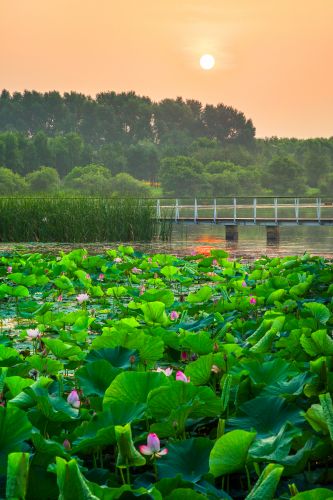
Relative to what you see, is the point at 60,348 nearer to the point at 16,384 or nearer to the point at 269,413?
the point at 16,384

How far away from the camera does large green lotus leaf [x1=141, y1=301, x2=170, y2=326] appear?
121 inches

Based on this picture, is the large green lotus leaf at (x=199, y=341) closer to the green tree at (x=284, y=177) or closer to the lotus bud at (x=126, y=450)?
the lotus bud at (x=126, y=450)

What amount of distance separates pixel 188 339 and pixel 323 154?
84.1 meters

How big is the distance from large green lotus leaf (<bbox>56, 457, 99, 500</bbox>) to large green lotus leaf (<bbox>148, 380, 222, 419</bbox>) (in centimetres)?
46

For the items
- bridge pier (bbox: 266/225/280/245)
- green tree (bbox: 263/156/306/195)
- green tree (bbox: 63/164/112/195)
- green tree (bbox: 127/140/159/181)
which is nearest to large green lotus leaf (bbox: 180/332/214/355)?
bridge pier (bbox: 266/225/280/245)

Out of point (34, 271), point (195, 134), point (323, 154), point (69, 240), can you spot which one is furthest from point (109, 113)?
point (34, 271)

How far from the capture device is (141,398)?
1704mm

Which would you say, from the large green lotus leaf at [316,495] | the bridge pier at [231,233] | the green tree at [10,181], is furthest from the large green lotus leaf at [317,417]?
the green tree at [10,181]

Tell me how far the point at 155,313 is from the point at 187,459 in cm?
166

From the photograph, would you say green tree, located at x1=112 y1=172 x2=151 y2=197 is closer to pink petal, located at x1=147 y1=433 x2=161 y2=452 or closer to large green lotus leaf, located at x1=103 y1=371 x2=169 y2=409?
large green lotus leaf, located at x1=103 y1=371 x2=169 y2=409

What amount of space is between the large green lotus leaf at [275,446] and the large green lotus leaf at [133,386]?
310mm

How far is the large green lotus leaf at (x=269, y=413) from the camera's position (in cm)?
159

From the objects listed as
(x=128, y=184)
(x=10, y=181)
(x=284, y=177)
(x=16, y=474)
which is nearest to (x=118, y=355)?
(x=16, y=474)

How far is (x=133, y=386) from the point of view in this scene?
1.68 meters
